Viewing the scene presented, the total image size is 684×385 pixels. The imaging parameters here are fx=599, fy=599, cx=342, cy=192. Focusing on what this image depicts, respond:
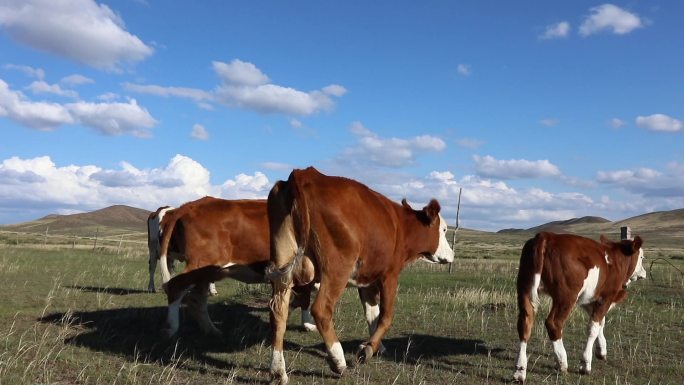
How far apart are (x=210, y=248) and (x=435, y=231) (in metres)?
3.61

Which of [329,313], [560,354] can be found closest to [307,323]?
[329,313]

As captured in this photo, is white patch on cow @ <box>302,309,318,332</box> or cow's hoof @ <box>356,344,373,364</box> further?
white patch on cow @ <box>302,309,318,332</box>

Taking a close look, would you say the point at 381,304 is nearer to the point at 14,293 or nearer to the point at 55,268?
the point at 14,293

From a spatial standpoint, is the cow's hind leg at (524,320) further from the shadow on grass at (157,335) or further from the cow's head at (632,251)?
the shadow on grass at (157,335)

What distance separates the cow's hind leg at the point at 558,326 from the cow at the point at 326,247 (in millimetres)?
2095

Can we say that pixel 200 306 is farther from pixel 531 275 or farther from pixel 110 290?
pixel 110 290

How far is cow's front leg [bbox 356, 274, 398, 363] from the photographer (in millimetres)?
7438

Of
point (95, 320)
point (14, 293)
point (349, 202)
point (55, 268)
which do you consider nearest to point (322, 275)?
point (349, 202)

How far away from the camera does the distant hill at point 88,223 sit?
466ft

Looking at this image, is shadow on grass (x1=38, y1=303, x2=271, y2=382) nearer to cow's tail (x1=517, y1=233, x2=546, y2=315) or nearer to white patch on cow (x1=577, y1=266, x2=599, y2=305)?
cow's tail (x1=517, y1=233, x2=546, y2=315)

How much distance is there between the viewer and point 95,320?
1047 cm

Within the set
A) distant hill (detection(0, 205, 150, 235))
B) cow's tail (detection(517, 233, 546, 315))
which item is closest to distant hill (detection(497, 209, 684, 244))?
distant hill (detection(0, 205, 150, 235))

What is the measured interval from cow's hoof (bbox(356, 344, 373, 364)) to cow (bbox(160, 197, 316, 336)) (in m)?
2.14

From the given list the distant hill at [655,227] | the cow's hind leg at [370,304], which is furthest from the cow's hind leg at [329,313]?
the distant hill at [655,227]
